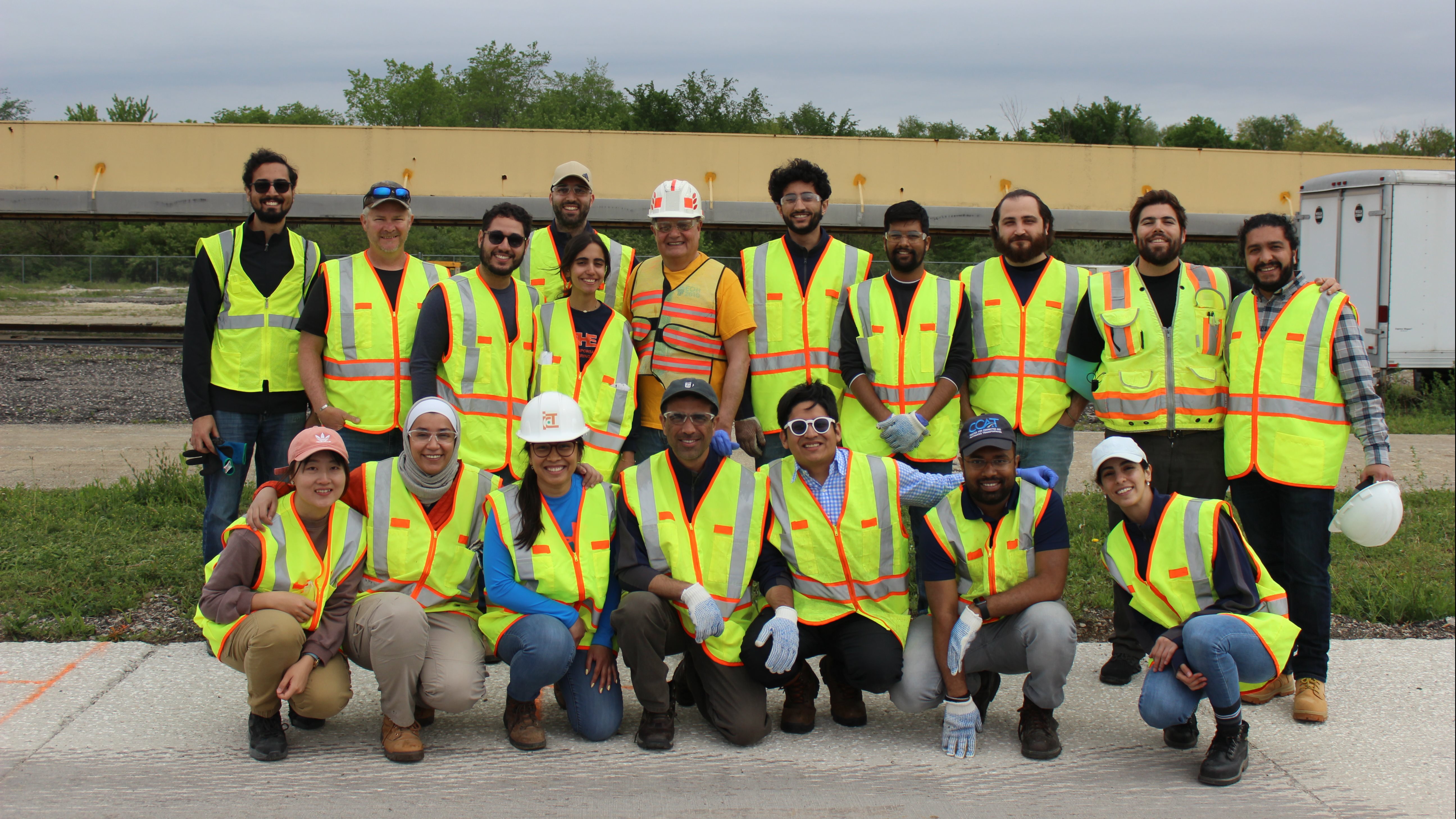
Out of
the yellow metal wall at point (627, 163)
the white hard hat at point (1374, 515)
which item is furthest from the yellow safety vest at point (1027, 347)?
the yellow metal wall at point (627, 163)

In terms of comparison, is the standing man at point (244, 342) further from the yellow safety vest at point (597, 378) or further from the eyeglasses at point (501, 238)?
the yellow safety vest at point (597, 378)

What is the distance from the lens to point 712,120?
4600 centimetres

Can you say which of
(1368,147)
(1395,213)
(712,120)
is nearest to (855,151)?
(1395,213)

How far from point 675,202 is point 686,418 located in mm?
1283

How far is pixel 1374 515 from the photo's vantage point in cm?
420

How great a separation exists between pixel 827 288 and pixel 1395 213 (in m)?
10.8

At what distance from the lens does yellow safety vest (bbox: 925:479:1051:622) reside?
4.12m

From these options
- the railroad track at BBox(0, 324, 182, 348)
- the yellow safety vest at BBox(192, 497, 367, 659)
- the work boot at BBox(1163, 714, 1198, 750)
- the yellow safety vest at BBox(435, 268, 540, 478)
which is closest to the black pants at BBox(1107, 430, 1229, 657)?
the work boot at BBox(1163, 714, 1198, 750)

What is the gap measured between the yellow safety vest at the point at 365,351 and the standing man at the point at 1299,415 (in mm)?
3663

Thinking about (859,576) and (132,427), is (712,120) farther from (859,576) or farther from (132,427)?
(859,576)

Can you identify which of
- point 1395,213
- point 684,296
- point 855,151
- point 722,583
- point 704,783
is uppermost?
point 855,151

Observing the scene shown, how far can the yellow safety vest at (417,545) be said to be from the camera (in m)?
4.13

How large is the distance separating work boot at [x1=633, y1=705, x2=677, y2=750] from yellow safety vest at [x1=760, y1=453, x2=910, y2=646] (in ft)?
2.14

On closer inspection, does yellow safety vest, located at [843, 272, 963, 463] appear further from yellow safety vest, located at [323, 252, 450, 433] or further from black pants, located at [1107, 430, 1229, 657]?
yellow safety vest, located at [323, 252, 450, 433]
